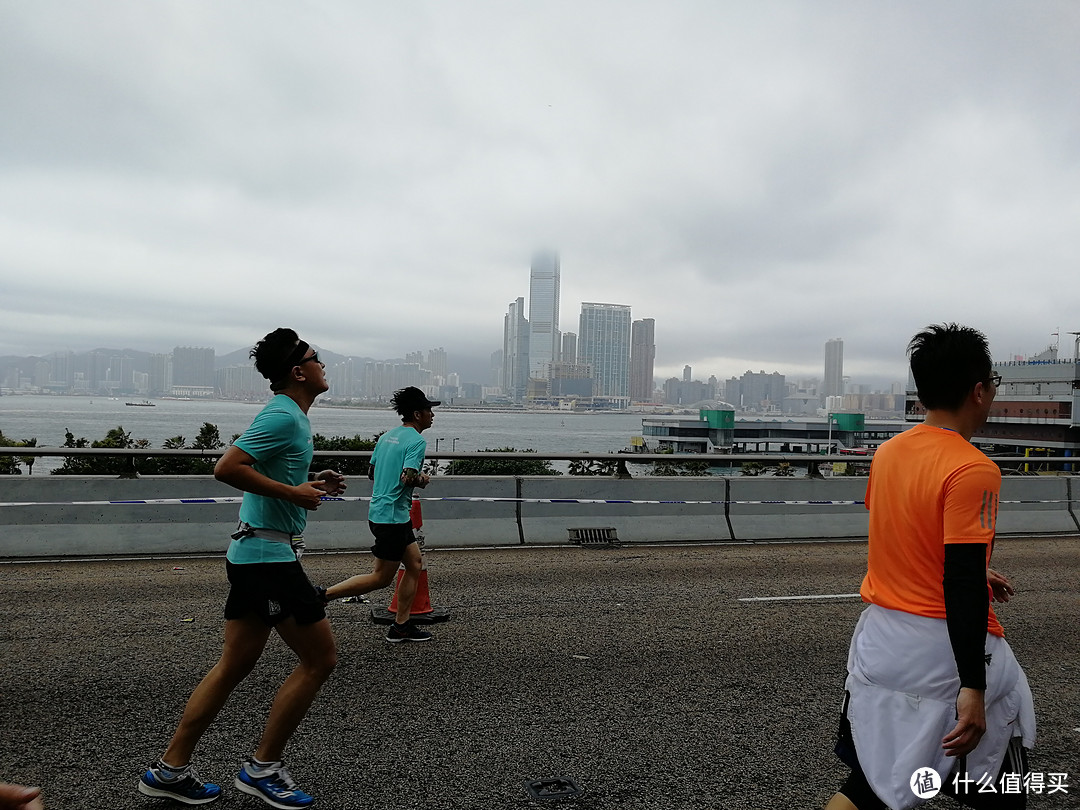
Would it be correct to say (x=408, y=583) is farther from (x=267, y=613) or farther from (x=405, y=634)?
(x=267, y=613)

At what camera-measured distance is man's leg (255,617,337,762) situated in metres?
3.90

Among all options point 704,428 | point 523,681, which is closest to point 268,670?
point 523,681

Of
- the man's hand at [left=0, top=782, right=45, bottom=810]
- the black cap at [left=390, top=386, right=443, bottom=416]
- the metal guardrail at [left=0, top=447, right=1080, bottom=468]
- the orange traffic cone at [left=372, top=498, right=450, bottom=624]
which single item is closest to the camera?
the man's hand at [left=0, top=782, right=45, bottom=810]

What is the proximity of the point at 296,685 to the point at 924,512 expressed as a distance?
9.06 ft

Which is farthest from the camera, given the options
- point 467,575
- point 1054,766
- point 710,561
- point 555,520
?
point 555,520

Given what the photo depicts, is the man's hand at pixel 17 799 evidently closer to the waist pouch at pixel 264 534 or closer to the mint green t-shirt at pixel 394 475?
the waist pouch at pixel 264 534

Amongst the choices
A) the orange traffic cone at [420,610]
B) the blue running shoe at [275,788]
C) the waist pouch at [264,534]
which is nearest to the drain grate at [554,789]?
the blue running shoe at [275,788]

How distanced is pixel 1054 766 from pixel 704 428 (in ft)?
434

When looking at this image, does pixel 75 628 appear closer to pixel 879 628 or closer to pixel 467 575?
pixel 467 575

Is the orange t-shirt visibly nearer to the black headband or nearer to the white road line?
the black headband

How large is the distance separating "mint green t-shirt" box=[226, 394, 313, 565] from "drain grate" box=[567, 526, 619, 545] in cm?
836

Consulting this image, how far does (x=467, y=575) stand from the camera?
9609 mm

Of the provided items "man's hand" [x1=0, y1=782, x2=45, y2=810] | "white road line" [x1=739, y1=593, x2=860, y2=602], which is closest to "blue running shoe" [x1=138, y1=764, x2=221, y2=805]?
"man's hand" [x1=0, y1=782, x2=45, y2=810]

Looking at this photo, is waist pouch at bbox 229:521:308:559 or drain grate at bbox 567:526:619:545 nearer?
waist pouch at bbox 229:521:308:559
